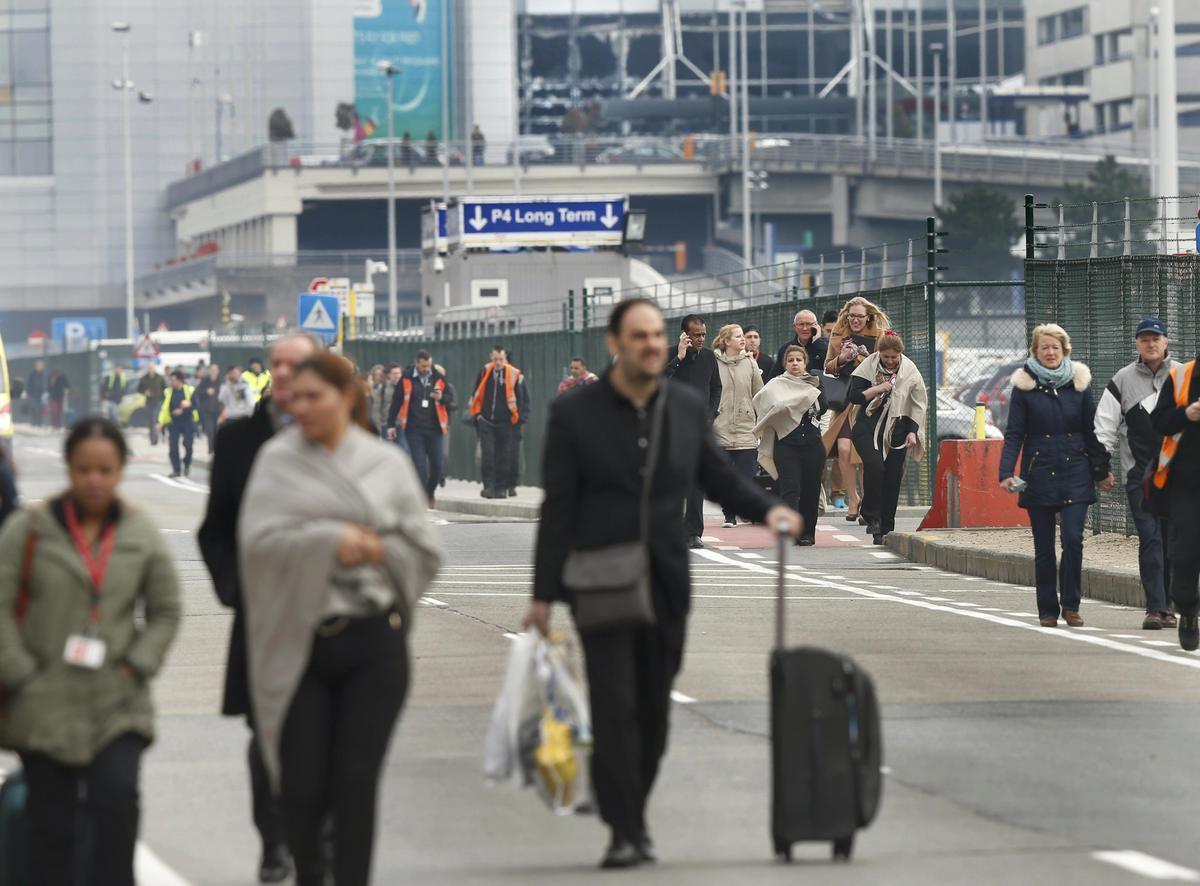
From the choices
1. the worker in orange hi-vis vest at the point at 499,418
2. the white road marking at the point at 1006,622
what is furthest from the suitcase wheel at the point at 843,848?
the worker in orange hi-vis vest at the point at 499,418

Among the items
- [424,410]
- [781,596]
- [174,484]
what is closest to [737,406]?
[424,410]

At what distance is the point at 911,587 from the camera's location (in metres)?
19.1

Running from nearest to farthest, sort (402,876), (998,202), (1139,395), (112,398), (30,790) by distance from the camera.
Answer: (30,790) < (402,876) < (1139,395) < (112,398) < (998,202)

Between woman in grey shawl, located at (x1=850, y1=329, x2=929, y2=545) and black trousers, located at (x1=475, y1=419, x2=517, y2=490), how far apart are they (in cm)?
1027

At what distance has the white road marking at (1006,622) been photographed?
46.8 feet

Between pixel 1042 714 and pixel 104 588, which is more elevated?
pixel 104 588

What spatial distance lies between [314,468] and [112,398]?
56.3 meters

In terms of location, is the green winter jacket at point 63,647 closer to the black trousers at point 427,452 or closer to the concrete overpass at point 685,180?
the black trousers at point 427,452

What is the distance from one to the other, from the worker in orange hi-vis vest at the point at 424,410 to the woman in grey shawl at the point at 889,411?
9.76 meters

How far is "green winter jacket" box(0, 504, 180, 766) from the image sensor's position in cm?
679

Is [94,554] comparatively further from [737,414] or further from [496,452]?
[496,452]

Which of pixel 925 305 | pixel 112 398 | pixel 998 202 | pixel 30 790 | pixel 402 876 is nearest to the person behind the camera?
pixel 30 790

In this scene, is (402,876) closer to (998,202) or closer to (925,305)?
(925,305)

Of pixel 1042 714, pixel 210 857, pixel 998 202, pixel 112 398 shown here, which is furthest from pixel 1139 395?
pixel 998 202
